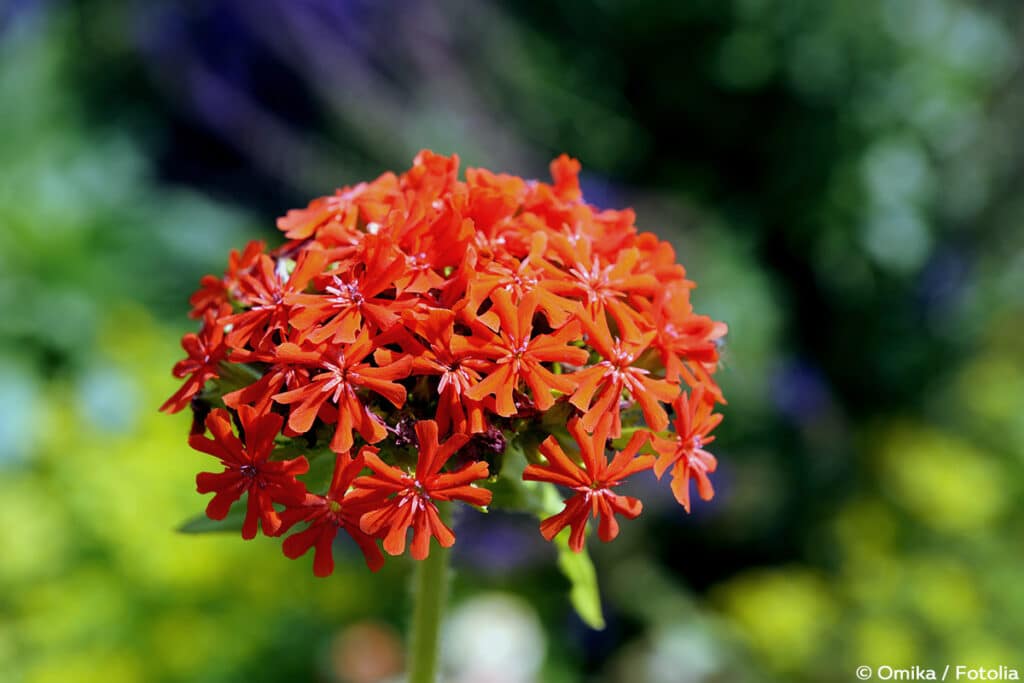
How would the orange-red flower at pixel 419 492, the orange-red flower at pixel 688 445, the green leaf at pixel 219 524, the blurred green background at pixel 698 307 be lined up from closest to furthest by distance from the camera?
the orange-red flower at pixel 419 492 < the orange-red flower at pixel 688 445 < the green leaf at pixel 219 524 < the blurred green background at pixel 698 307

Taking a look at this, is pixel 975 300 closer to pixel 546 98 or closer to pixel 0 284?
pixel 546 98

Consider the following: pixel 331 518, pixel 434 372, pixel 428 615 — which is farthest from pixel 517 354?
pixel 428 615

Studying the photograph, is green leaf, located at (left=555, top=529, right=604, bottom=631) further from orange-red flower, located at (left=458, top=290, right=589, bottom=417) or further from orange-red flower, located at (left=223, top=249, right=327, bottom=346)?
orange-red flower, located at (left=223, top=249, right=327, bottom=346)

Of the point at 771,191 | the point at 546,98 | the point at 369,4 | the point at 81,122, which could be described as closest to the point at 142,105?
the point at 81,122

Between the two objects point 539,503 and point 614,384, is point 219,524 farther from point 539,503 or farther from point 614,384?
point 614,384

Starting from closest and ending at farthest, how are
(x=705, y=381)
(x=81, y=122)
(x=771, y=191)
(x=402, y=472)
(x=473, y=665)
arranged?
(x=402, y=472)
(x=705, y=381)
(x=473, y=665)
(x=771, y=191)
(x=81, y=122)

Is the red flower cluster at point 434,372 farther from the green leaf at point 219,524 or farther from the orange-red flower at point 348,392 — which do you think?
the green leaf at point 219,524

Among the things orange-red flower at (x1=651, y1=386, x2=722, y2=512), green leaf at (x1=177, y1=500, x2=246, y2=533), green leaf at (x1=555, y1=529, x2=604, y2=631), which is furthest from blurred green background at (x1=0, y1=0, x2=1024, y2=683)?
orange-red flower at (x1=651, y1=386, x2=722, y2=512)

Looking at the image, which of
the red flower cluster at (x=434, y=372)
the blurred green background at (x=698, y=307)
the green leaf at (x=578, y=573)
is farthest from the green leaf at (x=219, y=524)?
the blurred green background at (x=698, y=307)
